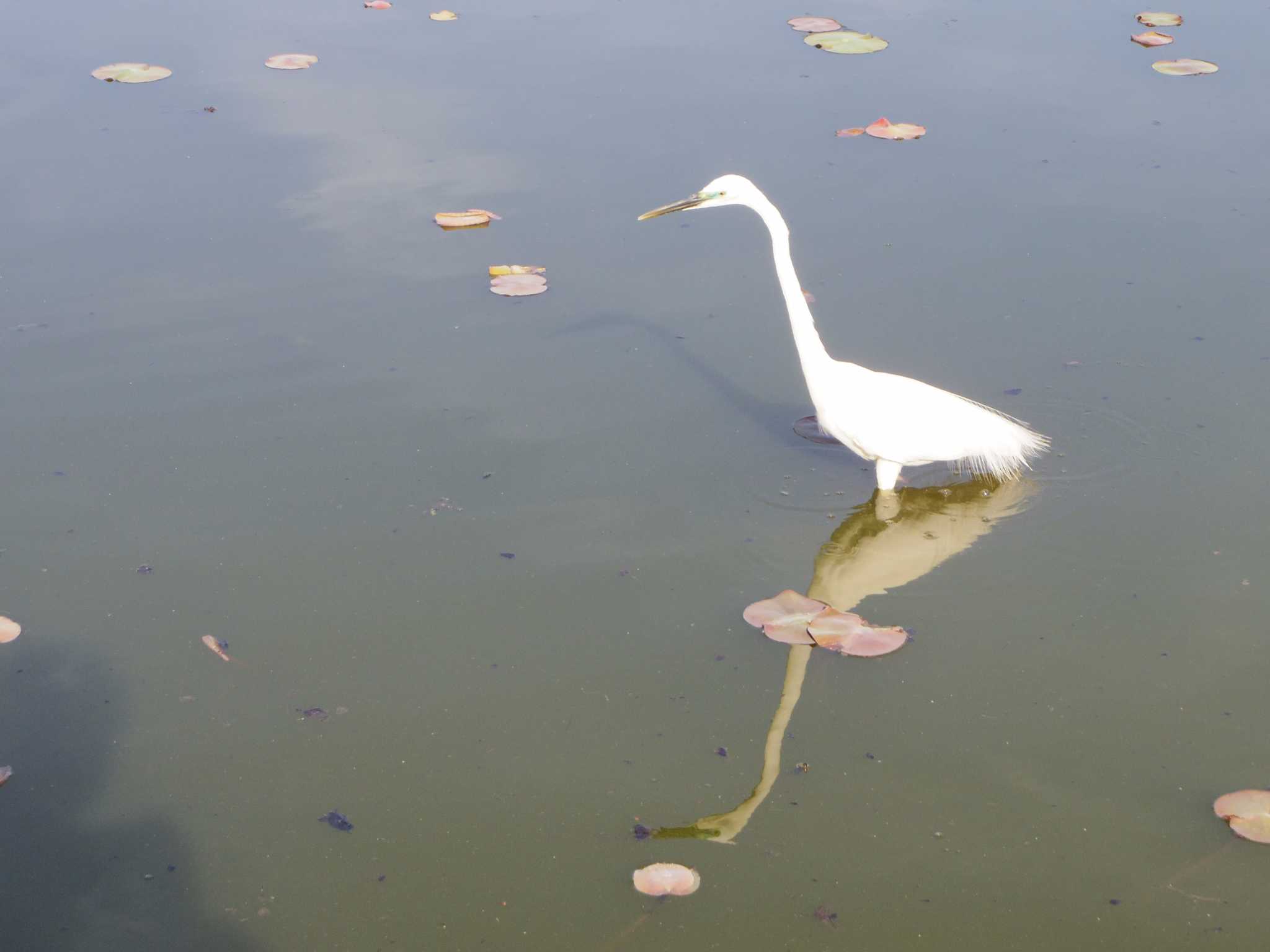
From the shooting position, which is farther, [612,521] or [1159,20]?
[1159,20]

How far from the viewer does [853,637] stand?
3143 mm

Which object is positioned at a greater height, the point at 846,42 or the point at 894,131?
the point at 846,42

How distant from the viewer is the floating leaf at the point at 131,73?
21.9ft

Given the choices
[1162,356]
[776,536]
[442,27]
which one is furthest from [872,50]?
[776,536]

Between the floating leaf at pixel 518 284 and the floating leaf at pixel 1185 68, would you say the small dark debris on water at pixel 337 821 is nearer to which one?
the floating leaf at pixel 518 284

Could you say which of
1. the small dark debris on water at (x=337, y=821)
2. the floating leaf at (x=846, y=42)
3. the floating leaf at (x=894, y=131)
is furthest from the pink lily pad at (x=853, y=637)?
the floating leaf at (x=846, y=42)

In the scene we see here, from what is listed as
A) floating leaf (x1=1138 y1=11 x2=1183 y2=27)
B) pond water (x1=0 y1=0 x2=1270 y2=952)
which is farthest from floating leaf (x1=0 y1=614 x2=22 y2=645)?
floating leaf (x1=1138 y1=11 x2=1183 y2=27)

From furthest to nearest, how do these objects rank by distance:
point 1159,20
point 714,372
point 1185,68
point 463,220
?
point 1159,20, point 1185,68, point 463,220, point 714,372

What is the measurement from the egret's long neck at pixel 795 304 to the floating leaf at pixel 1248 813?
164cm

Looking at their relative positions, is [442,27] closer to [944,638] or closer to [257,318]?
[257,318]

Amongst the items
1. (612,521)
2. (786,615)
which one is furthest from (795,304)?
(786,615)

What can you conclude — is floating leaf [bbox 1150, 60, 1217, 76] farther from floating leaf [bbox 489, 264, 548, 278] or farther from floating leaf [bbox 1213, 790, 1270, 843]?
floating leaf [bbox 1213, 790, 1270, 843]

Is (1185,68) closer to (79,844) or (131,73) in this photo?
(131,73)

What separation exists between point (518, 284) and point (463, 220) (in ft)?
1.91
